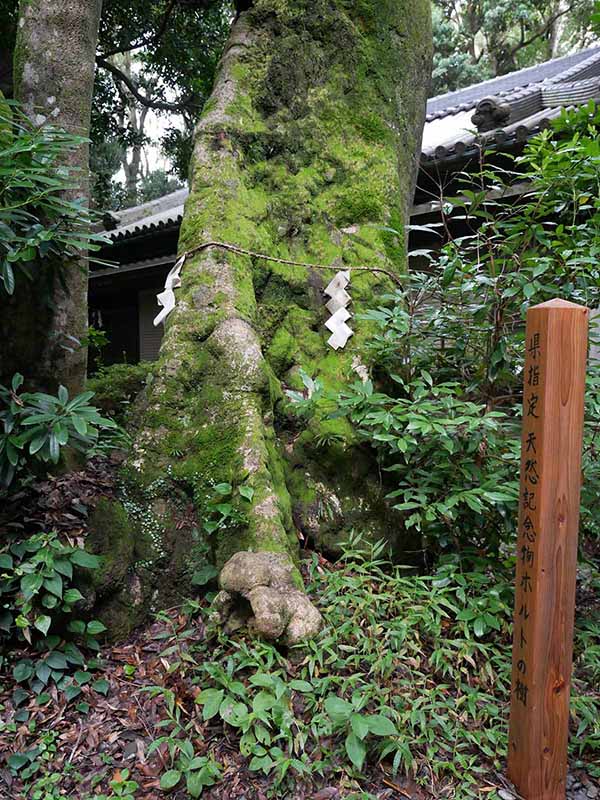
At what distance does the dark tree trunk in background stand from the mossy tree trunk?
0.01 metres

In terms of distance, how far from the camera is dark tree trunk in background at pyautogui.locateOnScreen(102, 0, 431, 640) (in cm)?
301

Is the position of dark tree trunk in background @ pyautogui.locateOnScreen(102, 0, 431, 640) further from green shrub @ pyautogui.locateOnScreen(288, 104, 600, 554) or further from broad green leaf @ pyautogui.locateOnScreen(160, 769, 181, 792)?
broad green leaf @ pyautogui.locateOnScreen(160, 769, 181, 792)

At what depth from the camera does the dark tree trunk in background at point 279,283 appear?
3012 millimetres

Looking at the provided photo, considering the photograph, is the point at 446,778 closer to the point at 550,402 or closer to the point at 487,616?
the point at 487,616

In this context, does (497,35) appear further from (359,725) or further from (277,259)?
(359,725)

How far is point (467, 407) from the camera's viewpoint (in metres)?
3.03

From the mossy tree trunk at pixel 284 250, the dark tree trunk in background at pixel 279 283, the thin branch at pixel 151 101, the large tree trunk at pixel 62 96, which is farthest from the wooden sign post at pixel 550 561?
the thin branch at pixel 151 101

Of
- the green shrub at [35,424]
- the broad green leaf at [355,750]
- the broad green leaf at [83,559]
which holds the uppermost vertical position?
the green shrub at [35,424]

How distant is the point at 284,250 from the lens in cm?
402

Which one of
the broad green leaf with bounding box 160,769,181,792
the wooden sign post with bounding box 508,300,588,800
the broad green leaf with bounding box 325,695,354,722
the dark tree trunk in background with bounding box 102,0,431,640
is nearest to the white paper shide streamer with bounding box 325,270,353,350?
the dark tree trunk in background with bounding box 102,0,431,640

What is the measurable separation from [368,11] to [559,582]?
4.43m

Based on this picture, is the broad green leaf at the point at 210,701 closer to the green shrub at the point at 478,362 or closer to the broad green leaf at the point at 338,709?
the broad green leaf at the point at 338,709

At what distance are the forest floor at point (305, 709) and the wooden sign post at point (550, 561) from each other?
7.7 inches

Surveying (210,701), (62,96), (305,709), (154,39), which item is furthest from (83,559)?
(154,39)
